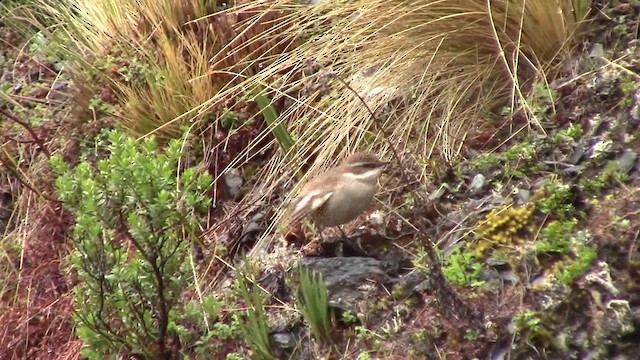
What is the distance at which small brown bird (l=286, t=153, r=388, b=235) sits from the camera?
464cm

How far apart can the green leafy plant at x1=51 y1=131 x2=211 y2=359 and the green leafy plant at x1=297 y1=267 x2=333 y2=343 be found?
464mm

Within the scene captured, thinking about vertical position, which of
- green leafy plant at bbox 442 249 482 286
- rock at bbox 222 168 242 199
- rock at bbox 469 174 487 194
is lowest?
green leafy plant at bbox 442 249 482 286

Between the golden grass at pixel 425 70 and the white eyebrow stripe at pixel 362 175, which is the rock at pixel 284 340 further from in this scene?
the golden grass at pixel 425 70

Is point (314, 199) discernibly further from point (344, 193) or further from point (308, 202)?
point (344, 193)

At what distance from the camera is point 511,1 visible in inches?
204

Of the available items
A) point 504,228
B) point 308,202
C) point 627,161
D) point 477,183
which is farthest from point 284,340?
point 627,161

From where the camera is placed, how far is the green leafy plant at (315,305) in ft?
13.6

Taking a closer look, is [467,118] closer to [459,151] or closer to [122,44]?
[459,151]

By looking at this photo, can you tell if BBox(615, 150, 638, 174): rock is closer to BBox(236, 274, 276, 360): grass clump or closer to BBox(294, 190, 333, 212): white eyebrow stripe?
BBox(294, 190, 333, 212): white eyebrow stripe

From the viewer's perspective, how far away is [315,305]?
165 inches

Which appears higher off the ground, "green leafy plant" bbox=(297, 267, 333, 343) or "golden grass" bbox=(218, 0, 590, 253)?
"golden grass" bbox=(218, 0, 590, 253)

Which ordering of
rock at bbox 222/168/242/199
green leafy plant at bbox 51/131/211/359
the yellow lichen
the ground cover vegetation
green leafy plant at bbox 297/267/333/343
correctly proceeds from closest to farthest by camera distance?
green leafy plant at bbox 51/131/211/359 → the ground cover vegetation → green leafy plant at bbox 297/267/333/343 → the yellow lichen → rock at bbox 222/168/242/199

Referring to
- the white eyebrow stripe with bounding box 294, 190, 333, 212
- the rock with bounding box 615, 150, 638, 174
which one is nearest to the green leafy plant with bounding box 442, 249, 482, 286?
the white eyebrow stripe with bounding box 294, 190, 333, 212

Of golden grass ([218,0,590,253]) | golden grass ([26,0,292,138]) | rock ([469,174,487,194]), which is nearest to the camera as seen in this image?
rock ([469,174,487,194])
